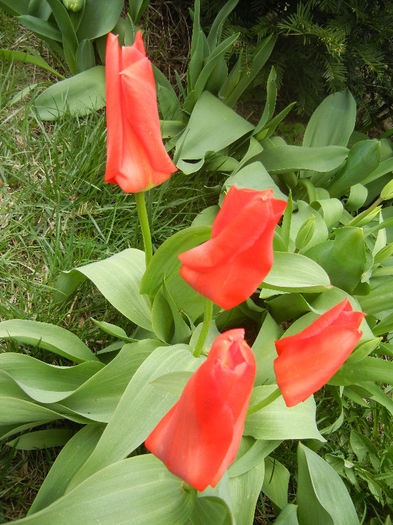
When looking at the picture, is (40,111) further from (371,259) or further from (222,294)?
(222,294)

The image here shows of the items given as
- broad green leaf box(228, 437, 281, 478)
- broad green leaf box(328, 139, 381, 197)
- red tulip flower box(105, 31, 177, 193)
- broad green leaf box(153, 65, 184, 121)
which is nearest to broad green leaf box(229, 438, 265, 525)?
broad green leaf box(228, 437, 281, 478)

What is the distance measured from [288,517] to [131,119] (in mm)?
801

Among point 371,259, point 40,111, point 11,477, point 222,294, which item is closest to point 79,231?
point 40,111

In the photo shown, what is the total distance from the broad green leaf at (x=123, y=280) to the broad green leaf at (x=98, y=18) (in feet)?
2.79

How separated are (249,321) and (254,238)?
89 cm

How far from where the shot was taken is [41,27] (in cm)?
170

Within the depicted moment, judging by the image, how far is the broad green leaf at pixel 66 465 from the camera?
1.06 metres

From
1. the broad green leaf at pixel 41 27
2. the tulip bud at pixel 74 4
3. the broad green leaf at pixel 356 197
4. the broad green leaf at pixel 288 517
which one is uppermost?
the tulip bud at pixel 74 4

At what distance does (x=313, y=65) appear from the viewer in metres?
1.91

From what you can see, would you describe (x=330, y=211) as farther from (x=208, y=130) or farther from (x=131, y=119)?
(x=131, y=119)

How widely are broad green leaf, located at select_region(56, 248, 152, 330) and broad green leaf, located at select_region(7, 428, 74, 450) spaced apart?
0.28m

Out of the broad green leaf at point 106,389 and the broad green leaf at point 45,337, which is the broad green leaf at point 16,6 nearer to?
the broad green leaf at point 45,337

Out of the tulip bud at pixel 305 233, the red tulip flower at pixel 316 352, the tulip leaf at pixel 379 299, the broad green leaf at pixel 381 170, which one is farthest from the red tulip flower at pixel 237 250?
the broad green leaf at pixel 381 170

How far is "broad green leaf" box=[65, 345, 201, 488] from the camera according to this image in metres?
0.93
